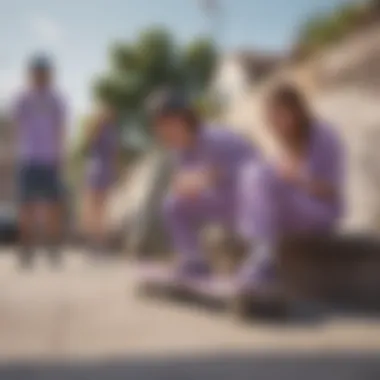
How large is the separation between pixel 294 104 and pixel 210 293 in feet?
1.21

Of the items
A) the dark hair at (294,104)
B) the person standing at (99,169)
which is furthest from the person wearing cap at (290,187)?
the person standing at (99,169)

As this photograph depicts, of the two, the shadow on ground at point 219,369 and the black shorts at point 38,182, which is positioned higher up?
the black shorts at point 38,182

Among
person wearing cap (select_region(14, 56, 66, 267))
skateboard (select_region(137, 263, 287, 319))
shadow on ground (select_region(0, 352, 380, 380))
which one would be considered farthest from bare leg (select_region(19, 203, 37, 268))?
shadow on ground (select_region(0, 352, 380, 380))

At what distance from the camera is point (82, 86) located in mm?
1437

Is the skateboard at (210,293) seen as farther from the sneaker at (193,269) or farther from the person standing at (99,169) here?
the person standing at (99,169)

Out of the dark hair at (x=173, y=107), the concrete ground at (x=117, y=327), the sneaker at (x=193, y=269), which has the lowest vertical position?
the concrete ground at (x=117, y=327)

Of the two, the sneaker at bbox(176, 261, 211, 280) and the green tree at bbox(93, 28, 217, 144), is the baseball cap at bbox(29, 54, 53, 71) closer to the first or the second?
the green tree at bbox(93, 28, 217, 144)

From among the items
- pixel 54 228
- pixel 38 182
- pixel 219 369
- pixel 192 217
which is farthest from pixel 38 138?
pixel 219 369

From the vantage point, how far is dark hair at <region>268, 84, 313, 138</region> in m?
1.53

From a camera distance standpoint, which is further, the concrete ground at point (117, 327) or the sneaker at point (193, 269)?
the sneaker at point (193, 269)

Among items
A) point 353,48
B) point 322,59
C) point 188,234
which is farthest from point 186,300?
point 353,48

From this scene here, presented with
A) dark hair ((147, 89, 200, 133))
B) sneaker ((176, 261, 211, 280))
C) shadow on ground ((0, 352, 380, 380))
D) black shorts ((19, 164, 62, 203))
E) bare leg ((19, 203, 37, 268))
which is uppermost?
dark hair ((147, 89, 200, 133))

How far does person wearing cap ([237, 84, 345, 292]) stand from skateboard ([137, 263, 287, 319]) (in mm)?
32

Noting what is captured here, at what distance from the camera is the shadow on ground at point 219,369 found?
115 cm
